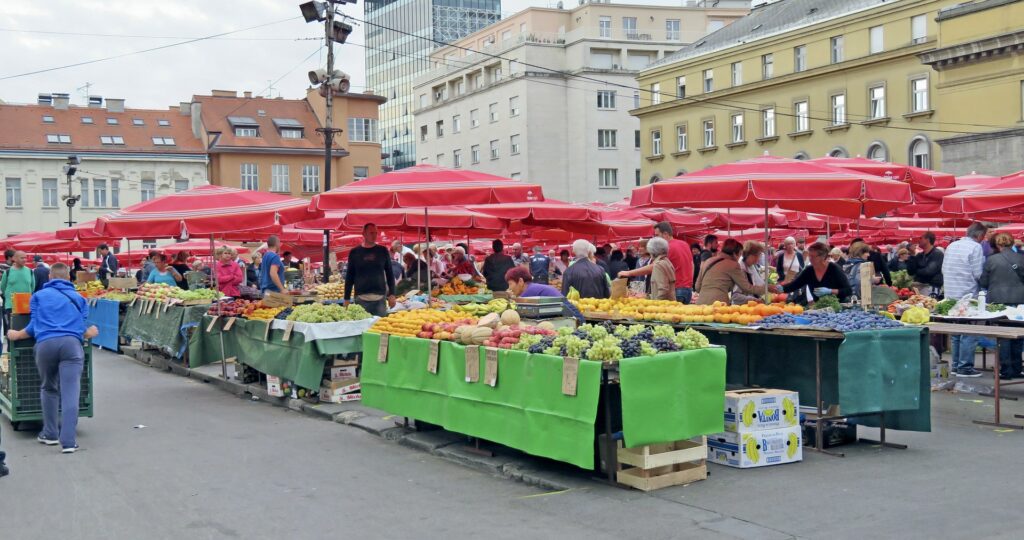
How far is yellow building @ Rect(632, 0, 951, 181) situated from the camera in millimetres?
49938

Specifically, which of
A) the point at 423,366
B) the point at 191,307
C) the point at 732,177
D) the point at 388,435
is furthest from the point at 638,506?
the point at 191,307

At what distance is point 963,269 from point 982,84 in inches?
1226

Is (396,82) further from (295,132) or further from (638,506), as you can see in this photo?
(638,506)

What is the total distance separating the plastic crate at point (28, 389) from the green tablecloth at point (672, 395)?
6.52m

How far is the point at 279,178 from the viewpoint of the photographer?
7494cm

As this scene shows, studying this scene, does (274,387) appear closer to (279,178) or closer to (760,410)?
(760,410)

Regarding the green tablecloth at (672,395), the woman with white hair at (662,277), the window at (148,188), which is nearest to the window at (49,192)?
the window at (148,188)

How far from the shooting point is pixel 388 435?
10.7 metres

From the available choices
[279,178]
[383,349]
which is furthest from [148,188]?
[383,349]

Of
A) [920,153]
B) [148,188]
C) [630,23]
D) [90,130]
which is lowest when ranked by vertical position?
[920,153]

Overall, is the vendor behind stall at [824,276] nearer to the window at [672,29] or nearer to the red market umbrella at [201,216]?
the red market umbrella at [201,216]

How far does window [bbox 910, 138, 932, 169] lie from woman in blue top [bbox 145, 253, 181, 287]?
37.4 metres

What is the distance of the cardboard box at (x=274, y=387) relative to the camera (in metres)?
13.5

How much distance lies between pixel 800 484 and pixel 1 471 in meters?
6.86
